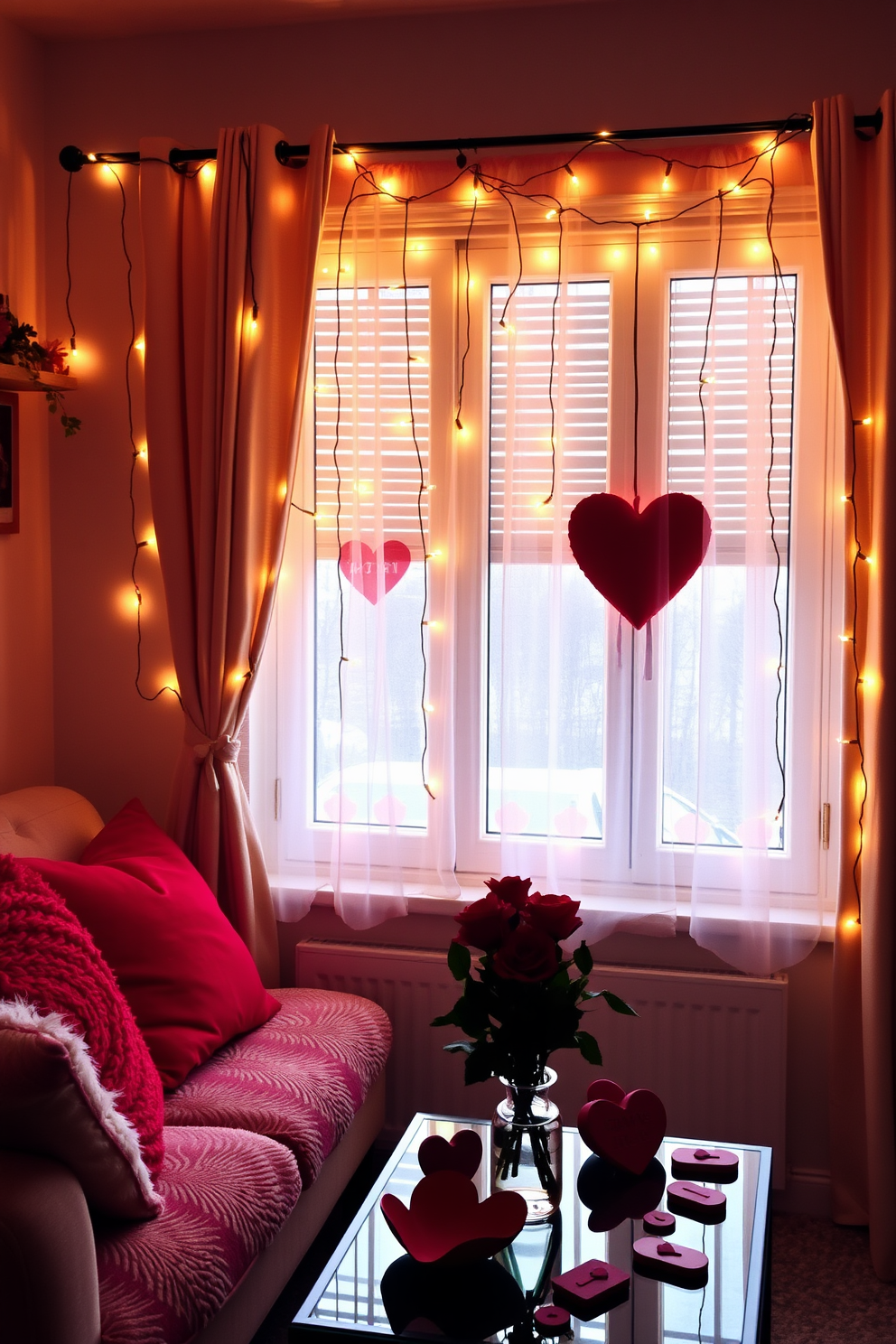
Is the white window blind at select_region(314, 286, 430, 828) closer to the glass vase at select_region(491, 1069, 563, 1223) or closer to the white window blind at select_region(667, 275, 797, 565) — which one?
the white window blind at select_region(667, 275, 797, 565)

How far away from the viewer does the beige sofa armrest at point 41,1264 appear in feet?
5.00

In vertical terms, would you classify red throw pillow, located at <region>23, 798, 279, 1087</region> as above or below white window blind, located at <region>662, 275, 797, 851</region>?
below

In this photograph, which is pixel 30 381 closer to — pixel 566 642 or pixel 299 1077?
pixel 566 642

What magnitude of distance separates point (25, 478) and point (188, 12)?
1.19 m

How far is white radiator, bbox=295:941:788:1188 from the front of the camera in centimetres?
276

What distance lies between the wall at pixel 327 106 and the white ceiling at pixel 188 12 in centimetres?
4

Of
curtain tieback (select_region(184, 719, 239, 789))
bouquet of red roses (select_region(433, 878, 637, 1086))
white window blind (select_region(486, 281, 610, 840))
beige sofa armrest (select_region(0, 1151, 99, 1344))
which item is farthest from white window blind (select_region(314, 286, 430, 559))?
beige sofa armrest (select_region(0, 1151, 99, 1344))

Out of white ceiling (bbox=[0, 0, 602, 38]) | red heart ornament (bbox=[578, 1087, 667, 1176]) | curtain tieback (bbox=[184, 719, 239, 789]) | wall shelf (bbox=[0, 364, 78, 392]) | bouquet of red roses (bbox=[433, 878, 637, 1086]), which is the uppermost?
white ceiling (bbox=[0, 0, 602, 38])

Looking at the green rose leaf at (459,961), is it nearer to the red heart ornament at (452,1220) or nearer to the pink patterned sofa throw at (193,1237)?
the red heart ornament at (452,1220)

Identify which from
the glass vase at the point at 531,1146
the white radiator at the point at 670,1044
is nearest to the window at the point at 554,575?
the white radiator at the point at 670,1044

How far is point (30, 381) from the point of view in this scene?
2793 mm

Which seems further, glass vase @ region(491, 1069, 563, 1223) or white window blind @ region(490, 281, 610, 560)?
white window blind @ region(490, 281, 610, 560)

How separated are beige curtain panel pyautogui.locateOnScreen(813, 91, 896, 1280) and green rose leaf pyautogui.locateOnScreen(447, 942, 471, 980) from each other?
1.08 meters

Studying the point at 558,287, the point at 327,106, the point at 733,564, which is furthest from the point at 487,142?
the point at 733,564
